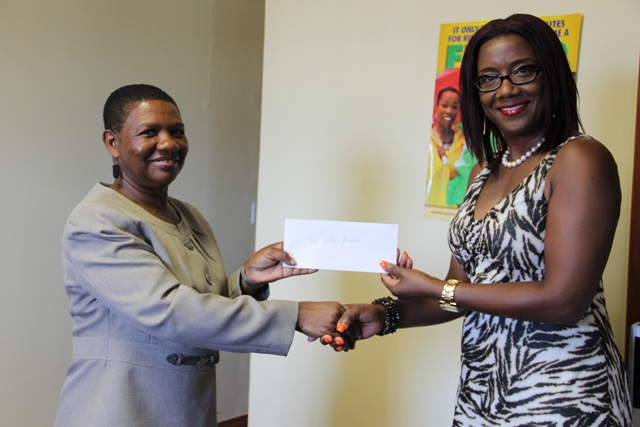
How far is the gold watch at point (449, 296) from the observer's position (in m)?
1.35

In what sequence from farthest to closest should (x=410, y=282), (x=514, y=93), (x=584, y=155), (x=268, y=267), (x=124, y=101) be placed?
(x=268, y=267) → (x=124, y=101) → (x=410, y=282) → (x=514, y=93) → (x=584, y=155)

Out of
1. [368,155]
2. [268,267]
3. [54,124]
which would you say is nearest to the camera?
[268,267]

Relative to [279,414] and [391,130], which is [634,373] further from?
[279,414]

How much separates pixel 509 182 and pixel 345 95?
3.78ft

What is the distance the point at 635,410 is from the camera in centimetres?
157

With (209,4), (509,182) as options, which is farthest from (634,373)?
(209,4)

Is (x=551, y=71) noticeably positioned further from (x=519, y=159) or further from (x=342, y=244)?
(x=342, y=244)

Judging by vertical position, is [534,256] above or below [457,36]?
below

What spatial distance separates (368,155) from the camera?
2354 millimetres

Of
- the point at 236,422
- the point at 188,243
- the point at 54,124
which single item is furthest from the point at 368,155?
the point at 236,422

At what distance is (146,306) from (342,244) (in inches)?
19.7

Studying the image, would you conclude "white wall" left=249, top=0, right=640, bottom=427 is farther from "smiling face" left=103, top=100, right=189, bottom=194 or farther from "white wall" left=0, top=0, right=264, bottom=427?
"smiling face" left=103, top=100, right=189, bottom=194

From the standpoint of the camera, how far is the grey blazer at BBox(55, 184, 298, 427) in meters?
1.38

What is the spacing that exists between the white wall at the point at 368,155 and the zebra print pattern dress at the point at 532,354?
0.68 m
